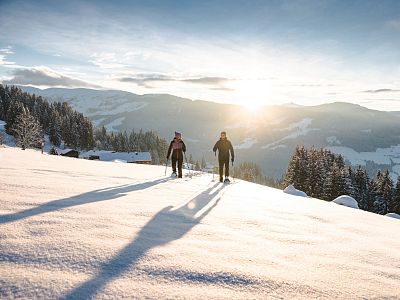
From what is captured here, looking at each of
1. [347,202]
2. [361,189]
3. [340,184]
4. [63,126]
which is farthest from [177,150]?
[63,126]

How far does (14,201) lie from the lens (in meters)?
4.51

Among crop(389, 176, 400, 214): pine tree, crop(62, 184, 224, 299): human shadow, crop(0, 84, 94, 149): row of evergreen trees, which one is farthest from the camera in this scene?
crop(0, 84, 94, 149): row of evergreen trees

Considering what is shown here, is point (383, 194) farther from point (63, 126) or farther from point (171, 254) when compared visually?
point (63, 126)

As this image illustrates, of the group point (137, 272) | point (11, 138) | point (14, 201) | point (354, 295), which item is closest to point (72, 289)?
point (137, 272)

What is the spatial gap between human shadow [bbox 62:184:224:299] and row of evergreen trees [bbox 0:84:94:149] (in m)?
111

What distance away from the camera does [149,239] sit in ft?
11.8

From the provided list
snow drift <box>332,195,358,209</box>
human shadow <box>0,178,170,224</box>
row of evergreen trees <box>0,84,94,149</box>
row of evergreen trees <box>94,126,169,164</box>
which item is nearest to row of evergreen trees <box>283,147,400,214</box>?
snow drift <box>332,195,358,209</box>

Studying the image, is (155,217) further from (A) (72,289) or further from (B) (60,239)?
(A) (72,289)

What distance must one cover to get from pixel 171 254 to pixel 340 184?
→ 170 feet

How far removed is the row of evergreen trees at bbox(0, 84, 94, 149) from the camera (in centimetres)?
10597

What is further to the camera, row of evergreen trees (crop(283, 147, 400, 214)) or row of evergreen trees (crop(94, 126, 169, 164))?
row of evergreen trees (crop(94, 126, 169, 164))

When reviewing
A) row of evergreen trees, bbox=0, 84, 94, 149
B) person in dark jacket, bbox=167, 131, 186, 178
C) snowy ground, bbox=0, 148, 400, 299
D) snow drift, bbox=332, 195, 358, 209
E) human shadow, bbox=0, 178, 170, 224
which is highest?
row of evergreen trees, bbox=0, 84, 94, 149

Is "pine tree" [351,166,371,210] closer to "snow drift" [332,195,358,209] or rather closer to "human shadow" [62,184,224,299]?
"snow drift" [332,195,358,209]

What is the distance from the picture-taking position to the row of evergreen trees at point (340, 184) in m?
49.5
